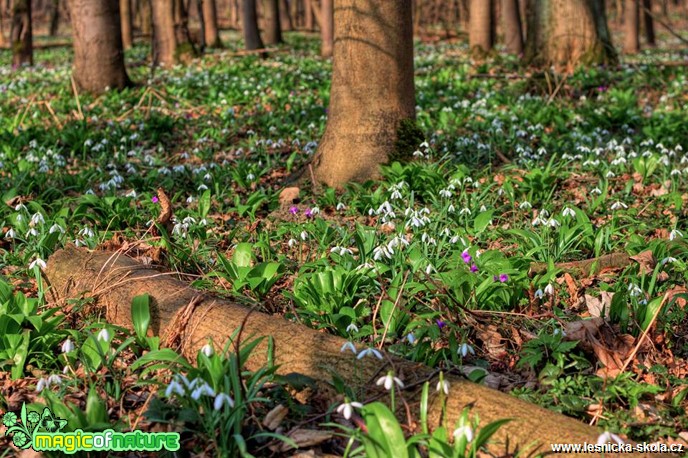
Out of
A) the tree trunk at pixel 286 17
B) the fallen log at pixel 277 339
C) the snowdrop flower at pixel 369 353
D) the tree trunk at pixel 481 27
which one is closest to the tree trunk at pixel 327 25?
the tree trunk at pixel 481 27

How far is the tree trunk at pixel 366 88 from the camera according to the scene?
5.78 metres

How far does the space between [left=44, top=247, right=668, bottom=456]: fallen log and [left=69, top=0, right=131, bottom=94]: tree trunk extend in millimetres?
7357

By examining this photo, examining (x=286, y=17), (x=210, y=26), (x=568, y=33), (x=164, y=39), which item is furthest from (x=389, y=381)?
(x=286, y=17)

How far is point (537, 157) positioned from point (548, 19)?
492 cm

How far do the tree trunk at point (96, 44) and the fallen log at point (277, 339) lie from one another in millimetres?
7357

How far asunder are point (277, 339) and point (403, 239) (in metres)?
1.29

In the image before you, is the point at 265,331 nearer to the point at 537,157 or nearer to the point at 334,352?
the point at 334,352

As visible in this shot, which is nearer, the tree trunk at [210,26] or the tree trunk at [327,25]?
the tree trunk at [327,25]

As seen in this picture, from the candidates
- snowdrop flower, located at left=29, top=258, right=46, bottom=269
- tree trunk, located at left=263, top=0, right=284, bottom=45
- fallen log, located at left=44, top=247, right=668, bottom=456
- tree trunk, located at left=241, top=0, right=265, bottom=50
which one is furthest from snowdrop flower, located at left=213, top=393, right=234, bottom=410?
tree trunk, located at left=263, top=0, right=284, bottom=45

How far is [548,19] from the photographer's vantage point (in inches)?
412

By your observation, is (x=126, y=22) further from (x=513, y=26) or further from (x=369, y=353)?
(x=369, y=353)

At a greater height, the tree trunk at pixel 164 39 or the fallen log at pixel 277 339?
the tree trunk at pixel 164 39

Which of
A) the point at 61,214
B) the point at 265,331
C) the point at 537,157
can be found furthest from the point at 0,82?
the point at 265,331

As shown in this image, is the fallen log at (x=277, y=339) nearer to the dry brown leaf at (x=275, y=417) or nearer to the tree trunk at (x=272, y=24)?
the dry brown leaf at (x=275, y=417)
